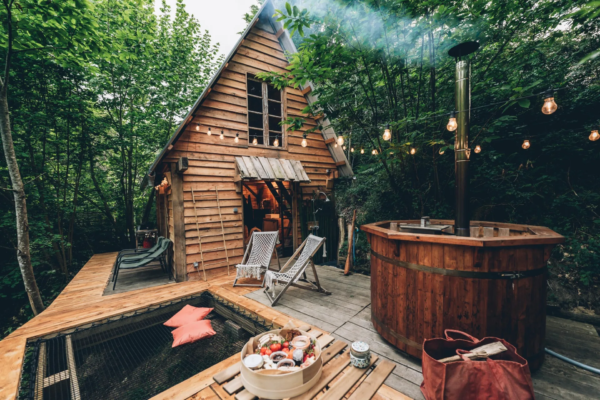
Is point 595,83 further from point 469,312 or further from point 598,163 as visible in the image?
point 469,312


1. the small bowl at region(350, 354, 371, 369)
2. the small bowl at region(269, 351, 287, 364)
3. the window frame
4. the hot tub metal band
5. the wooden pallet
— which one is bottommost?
the wooden pallet

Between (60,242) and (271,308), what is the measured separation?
738cm

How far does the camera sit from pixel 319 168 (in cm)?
752

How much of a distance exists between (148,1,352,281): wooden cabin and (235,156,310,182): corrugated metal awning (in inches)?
0.9

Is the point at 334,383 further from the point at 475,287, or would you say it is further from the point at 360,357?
the point at 475,287

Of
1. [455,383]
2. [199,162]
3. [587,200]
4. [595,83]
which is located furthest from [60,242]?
[595,83]

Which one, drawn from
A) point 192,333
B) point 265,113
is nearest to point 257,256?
point 192,333

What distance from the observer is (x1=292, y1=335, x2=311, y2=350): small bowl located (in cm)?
214

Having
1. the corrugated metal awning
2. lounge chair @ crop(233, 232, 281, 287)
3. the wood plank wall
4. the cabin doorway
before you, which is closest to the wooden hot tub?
lounge chair @ crop(233, 232, 281, 287)

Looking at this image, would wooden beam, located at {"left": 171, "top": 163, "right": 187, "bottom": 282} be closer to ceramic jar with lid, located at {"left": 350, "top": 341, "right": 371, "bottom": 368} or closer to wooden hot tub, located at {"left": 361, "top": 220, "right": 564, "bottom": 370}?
ceramic jar with lid, located at {"left": 350, "top": 341, "right": 371, "bottom": 368}

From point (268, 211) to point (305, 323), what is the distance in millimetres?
7380

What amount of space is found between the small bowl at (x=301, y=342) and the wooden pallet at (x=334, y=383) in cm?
27

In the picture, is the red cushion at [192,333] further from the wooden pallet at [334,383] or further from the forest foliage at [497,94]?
the forest foliage at [497,94]

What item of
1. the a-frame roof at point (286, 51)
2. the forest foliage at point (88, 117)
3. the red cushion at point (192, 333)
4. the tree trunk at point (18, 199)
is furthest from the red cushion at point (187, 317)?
the forest foliage at point (88, 117)
